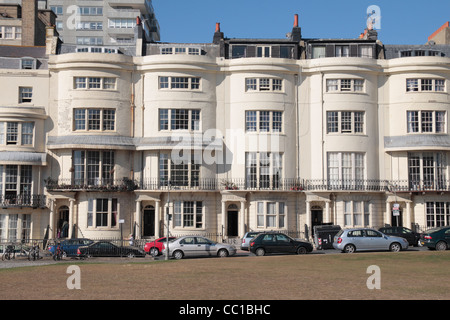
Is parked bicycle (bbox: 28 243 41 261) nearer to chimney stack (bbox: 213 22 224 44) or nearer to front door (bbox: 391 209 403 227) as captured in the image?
chimney stack (bbox: 213 22 224 44)

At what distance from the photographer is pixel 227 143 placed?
4784 centimetres

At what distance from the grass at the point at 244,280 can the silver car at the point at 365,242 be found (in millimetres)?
5026

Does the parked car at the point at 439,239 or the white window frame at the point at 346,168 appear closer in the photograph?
the parked car at the point at 439,239

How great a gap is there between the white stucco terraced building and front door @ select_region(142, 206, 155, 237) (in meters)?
0.09

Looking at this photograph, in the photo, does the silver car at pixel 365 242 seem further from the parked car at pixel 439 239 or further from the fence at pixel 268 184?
the fence at pixel 268 184

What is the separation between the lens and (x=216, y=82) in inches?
1921

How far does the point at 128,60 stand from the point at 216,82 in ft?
23.2

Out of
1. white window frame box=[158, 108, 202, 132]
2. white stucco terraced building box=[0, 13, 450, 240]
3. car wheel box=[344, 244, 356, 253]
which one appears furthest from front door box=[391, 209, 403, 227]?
white window frame box=[158, 108, 202, 132]

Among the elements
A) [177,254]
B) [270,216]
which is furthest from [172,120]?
[177,254]

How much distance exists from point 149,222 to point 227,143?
861 cm

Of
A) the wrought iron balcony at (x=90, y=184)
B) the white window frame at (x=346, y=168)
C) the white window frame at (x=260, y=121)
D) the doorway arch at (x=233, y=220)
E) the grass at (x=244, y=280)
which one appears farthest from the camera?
the doorway arch at (x=233, y=220)

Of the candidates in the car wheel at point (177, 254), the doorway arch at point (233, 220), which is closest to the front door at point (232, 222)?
the doorway arch at point (233, 220)

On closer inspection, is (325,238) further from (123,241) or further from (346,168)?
(123,241)

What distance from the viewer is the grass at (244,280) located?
1930cm
